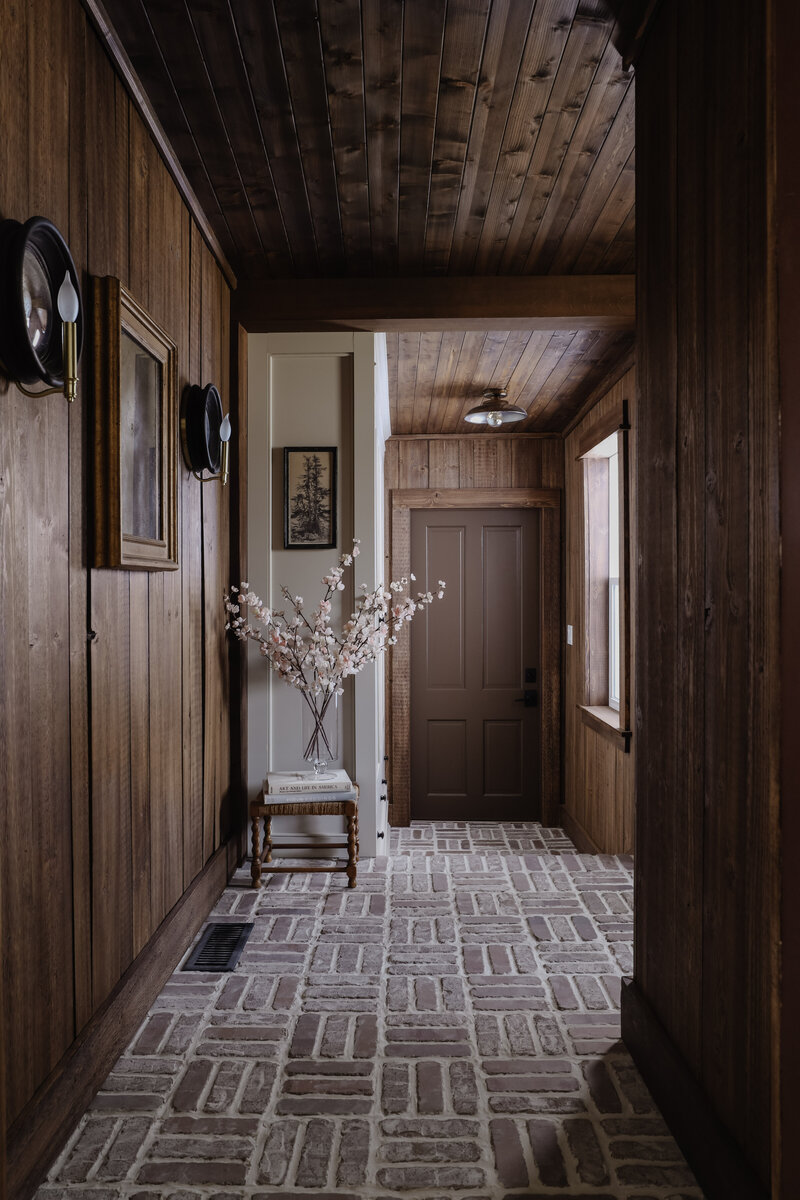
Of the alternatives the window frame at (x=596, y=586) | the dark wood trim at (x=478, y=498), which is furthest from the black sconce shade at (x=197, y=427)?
the dark wood trim at (x=478, y=498)

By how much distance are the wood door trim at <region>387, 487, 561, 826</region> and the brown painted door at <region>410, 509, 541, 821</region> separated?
8cm

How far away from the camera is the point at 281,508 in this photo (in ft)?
11.9

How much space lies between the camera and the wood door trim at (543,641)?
18.9 ft

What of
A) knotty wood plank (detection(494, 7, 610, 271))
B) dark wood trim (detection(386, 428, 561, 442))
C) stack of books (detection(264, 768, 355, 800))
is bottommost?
stack of books (detection(264, 768, 355, 800))

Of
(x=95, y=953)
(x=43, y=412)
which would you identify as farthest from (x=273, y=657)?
(x=43, y=412)

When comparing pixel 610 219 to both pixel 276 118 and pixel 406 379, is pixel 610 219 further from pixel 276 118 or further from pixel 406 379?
pixel 406 379

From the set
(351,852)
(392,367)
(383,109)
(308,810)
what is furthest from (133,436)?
(392,367)

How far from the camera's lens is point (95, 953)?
1884 millimetres

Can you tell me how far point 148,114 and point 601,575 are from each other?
3611mm

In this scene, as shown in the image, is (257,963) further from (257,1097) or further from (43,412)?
(43,412)

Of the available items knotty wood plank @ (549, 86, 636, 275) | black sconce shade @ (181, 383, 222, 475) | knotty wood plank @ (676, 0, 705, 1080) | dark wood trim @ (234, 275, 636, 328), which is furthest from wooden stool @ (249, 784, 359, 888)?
knotty wood plank @ (549, 86, 636, 275)

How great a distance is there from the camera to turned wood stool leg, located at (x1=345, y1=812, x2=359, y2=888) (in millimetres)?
3170

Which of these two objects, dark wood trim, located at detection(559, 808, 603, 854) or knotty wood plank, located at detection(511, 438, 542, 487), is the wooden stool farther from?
knotty wood plank, located at detection(511, 438, 542, 487)

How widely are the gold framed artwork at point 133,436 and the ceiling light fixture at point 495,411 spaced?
2.38 meters
